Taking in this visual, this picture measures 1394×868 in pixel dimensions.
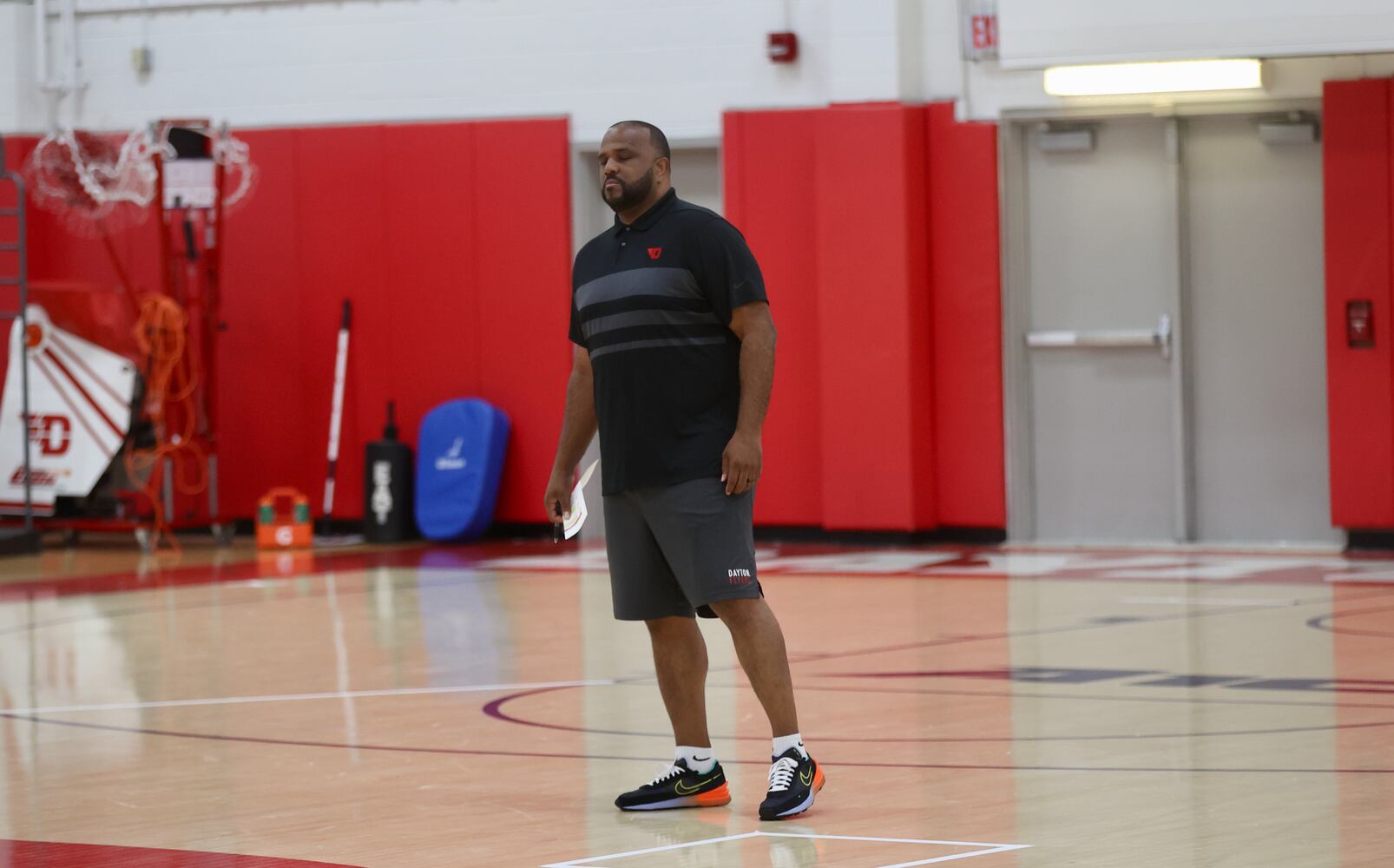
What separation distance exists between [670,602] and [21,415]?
1013 centimetres

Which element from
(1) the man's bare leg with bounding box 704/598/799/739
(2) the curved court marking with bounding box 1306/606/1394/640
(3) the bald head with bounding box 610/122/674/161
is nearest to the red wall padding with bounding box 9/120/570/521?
(2) the curved court marking with bounding box 1306/606/1394/640

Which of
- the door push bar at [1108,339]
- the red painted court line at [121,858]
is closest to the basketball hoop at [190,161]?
the door push bar at [1108,339]

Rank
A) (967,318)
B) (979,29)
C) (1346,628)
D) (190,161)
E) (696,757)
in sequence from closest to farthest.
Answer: (696,757) → (1346,628) → (979,29) → (967,318) → (190,161)

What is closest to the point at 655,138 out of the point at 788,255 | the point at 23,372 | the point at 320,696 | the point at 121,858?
the point at 121,858

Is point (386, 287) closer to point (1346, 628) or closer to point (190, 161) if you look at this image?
point (190, 161)

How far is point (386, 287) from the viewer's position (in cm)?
1448

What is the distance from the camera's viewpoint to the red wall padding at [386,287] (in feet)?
→ 46.2

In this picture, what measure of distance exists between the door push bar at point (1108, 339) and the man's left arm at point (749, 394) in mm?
8012

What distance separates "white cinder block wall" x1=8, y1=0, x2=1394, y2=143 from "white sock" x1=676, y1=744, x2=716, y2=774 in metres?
7.31

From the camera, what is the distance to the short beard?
16.7ft

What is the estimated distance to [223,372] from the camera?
1495cm

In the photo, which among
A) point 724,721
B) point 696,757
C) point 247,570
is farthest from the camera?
point 247,570

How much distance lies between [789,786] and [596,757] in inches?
46.2

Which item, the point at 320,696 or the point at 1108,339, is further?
the point at 1108,339
